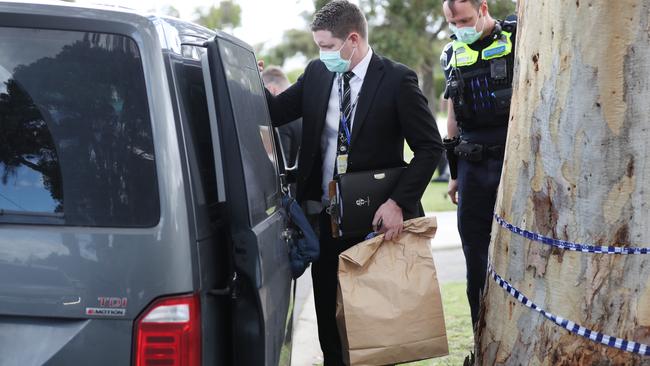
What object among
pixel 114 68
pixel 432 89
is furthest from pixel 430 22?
pixel 114 68

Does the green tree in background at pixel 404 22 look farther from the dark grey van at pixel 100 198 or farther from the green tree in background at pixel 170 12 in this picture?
the dark grey van at pixel 100 198

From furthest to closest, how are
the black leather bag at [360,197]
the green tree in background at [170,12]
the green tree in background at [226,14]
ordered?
the green tree in background at [226,14], the black leather bag at [360,197], the green tree in background at [170,12]

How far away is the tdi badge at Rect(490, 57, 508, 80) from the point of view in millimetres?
4012

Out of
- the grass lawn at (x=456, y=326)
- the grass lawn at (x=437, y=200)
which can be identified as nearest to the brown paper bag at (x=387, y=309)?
the grass lawn at (x=456, y=326)

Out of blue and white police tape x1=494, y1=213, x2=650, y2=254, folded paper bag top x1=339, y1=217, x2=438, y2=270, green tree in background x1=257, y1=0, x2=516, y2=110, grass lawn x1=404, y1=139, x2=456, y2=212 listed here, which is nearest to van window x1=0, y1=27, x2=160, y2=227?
blue and white police tape x1=494, y1=213, x2=650, y2=254

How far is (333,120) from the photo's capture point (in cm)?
399

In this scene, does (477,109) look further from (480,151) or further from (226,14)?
(226,14)

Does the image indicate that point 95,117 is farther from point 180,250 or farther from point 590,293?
point 590,293

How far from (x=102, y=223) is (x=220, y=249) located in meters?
0.44

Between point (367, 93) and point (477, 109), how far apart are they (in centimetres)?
66

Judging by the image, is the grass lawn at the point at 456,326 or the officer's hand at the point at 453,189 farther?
the grass lawn at the point at 456,326

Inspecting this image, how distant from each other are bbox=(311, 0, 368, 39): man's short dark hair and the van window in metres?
1.87

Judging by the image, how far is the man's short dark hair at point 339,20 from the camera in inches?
154

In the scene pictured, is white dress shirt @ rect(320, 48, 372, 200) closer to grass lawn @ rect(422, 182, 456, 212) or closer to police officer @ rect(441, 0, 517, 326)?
police officer @ rect(441, 0, 517, 326)
